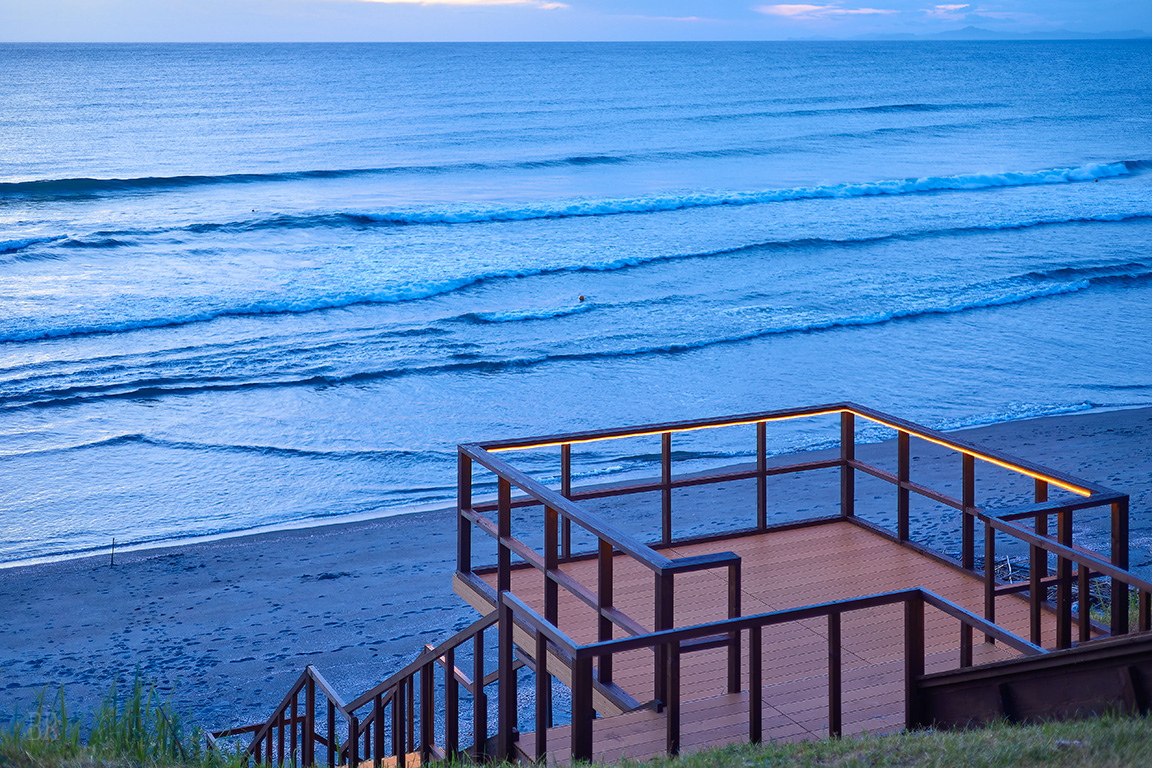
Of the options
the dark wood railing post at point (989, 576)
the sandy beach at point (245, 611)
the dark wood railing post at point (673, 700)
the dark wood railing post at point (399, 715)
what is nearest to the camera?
the dark wood railing post at point (673, 700)

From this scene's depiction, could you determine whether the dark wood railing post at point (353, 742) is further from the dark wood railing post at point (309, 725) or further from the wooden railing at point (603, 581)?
the wooden railing at point (603, 581)

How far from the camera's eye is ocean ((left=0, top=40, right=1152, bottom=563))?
1551 centimetres

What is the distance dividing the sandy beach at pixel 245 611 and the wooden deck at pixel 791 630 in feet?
10.7

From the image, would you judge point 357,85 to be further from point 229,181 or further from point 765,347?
point 765,347

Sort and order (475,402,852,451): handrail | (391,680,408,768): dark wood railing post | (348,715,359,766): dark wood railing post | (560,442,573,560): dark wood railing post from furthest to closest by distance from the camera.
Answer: (560,442,573,560): dark wood railing post < (475,402,852,451): handrail < (348,715,359,766): dark wood railing post < (391,680,408,768): dark wood railing post

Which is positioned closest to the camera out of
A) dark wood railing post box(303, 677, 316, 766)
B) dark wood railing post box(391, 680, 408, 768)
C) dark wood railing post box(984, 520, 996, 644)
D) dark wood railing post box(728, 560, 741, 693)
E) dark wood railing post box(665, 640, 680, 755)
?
dark wood railing post box(665, 640, 680, 755)

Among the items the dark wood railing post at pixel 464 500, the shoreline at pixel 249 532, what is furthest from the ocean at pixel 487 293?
the dark wood railing post at pixel 464 500

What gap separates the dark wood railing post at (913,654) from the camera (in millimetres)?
4328

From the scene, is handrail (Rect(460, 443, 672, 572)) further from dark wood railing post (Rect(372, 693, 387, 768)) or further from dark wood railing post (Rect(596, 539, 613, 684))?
dark wood railing post (Rect(372, 693, 387, 768))

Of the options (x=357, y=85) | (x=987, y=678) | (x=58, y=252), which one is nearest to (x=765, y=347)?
(x=987, y=678)

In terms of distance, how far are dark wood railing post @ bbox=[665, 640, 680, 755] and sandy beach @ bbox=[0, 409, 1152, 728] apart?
17.1 ft

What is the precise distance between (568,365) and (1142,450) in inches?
379

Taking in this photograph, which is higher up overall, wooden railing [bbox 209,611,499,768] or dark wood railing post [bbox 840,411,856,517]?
dark wood railing post [bbox 840,411,856,517]

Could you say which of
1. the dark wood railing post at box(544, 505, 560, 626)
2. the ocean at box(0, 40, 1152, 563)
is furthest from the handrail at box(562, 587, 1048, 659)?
the ocean at box(0, 40, 1152, 563)
